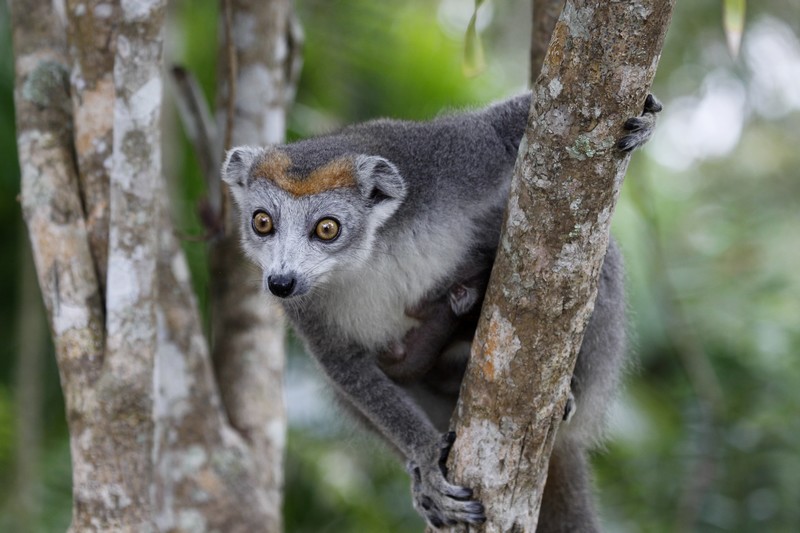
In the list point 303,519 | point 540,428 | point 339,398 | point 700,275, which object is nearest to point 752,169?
point 700,275

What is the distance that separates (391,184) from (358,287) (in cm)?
61

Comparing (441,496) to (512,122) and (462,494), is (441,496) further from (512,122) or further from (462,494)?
(512,122)

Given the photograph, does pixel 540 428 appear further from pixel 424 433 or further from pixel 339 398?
pixel 339 398

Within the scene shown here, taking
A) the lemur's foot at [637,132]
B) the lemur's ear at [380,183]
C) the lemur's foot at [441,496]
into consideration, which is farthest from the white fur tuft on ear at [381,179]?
the lemur's foot at [637,132]

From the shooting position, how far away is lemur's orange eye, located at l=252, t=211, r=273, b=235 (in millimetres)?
4176

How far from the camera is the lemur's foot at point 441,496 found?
359cm

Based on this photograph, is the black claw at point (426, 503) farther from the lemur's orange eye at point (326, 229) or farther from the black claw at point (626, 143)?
the black claw at point (626, 143)

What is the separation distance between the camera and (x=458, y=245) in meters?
4.29

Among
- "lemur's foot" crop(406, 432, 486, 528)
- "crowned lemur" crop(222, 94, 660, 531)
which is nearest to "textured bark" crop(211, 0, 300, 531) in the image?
"crowned lemur" crop(222, 94, 660, 531)

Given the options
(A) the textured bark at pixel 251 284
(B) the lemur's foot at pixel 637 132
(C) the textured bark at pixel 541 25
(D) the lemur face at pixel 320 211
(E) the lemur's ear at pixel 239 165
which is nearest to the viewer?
(B) the lemur's foot at pixel 637 132

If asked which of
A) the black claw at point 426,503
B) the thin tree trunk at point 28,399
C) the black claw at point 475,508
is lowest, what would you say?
the thin tree trunk at point 28,399

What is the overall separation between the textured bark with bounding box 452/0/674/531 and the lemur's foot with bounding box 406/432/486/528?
0.18 feet

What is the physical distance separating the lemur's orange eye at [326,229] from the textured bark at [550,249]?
100 centimetres

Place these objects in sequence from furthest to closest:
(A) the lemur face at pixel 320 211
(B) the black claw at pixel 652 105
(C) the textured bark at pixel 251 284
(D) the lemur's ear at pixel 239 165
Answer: (C) the textured bark at pixel 251 284
(D) the lemur's ear at pixel 239 165
(A) the lemur face at pixel 320 211
(B) the black claw at pixel 652 105
